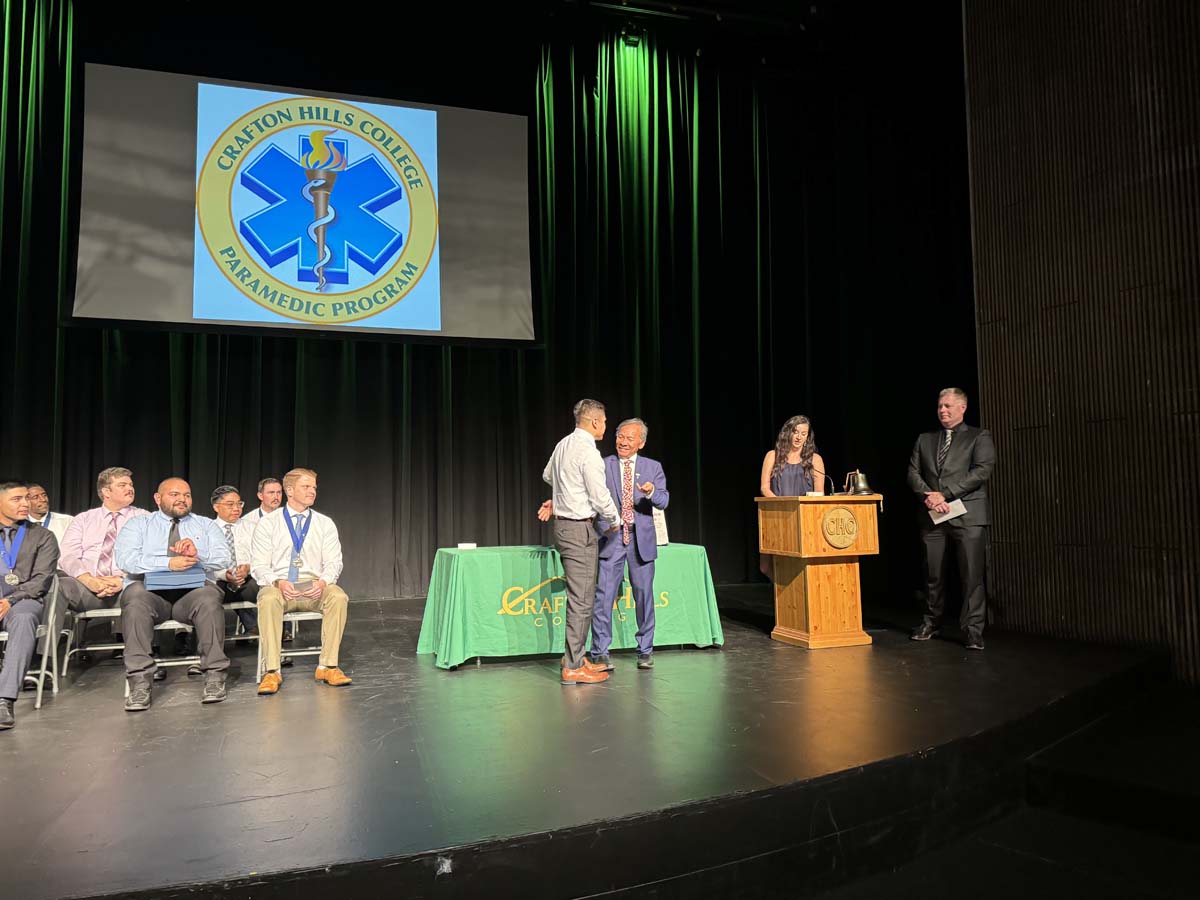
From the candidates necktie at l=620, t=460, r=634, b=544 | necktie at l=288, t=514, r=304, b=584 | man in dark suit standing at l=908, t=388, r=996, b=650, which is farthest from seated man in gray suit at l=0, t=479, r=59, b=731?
man in dark suit standing at l=908, t=388, r=996, b=650

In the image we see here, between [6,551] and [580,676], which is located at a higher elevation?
[6,551]

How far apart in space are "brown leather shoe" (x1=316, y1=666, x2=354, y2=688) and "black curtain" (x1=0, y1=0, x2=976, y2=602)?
3182mm

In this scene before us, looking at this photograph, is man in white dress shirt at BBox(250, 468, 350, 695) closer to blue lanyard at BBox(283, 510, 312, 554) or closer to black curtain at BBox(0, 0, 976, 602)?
blue lanyard at BBox(283, 510, 312, 554)

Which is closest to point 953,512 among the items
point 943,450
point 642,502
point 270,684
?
point 943,450

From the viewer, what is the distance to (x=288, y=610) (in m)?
4.53

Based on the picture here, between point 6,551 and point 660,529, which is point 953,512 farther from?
point 6,551

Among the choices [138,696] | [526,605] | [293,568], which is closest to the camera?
[138,696]

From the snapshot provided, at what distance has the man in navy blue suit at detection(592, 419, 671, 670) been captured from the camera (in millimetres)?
4352

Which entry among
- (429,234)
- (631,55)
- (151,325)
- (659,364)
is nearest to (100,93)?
(151,325)

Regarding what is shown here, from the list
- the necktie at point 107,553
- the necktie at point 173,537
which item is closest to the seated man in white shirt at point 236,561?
the necktie at point 173,537

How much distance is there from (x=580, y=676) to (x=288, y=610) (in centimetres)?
179

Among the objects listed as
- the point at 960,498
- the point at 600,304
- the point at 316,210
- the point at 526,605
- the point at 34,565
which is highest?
the point at 316,210

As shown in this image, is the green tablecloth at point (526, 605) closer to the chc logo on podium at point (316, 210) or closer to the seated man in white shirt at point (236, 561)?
the seated man in white shirt at point (236, 561)

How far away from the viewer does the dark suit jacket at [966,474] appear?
473 centimetres
